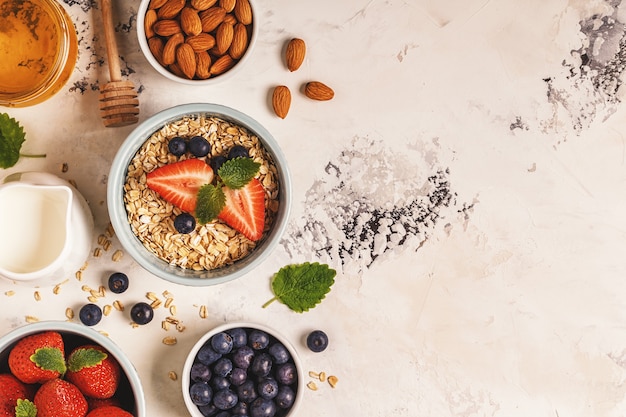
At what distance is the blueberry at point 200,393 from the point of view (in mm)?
1236

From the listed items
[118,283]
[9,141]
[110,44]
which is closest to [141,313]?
[118,283]

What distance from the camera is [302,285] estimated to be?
1.31 m

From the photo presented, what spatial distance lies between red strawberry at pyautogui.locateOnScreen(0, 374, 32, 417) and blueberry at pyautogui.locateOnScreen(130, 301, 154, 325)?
0.23 metres

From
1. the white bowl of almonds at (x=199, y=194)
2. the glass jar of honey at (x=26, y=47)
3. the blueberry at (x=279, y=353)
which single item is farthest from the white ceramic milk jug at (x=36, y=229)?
the blueberry at (x=279, y=353)

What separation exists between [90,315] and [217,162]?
0.38 metres

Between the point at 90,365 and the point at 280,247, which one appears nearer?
the point at 90,365

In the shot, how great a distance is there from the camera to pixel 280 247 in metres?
1.32

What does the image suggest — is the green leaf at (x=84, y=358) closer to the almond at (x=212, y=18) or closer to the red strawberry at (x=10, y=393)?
the red strawberry at (x=10, y=393)

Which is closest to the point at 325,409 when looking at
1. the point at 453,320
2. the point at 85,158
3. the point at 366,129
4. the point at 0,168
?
the point at 453,320

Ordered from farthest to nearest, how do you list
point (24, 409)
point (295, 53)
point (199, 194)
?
point (295, 53) → point (199, 194) → point (24, 409)

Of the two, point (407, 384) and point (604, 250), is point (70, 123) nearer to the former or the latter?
point (407, 384)

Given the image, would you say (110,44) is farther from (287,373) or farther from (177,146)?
(287,373)

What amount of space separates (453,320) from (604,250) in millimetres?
343

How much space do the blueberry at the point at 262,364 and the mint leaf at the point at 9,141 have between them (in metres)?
0.59
